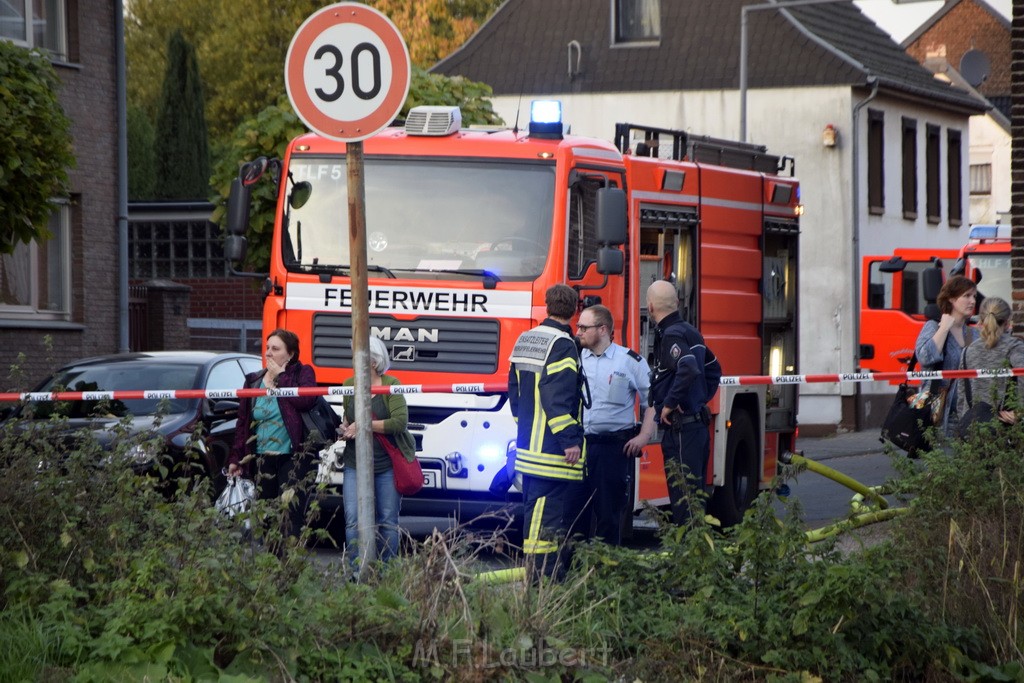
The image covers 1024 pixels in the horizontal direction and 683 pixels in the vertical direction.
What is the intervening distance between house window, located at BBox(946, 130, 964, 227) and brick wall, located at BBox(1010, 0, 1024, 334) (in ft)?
88.4

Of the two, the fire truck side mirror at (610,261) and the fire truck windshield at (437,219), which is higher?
the fire truck windshield at (437,219)

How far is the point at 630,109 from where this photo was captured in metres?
32.1

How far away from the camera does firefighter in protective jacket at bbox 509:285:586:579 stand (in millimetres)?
8078

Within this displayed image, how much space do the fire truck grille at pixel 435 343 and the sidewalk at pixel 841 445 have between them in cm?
1115

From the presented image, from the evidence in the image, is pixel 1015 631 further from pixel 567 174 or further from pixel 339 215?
pixel 339 215

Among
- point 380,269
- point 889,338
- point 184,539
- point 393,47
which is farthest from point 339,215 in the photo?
point 889,338

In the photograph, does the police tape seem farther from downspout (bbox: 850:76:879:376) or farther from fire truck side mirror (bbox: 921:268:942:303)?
downspout (bbox: 850:76:879:376)

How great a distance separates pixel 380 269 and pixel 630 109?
71.6ft

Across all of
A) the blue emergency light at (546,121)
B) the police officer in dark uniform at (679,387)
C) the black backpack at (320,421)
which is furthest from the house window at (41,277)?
the police officer in dark uniform at (679,387)

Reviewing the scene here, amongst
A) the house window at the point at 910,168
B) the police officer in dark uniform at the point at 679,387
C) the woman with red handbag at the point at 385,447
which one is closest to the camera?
the woman with red handbag at the point at 385,447

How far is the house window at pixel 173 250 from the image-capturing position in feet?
105

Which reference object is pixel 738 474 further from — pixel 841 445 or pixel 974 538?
pixel 841 445

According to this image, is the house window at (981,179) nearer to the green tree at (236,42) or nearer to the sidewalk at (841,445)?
the green tree at (236,42)

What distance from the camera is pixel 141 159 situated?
4419 cm
